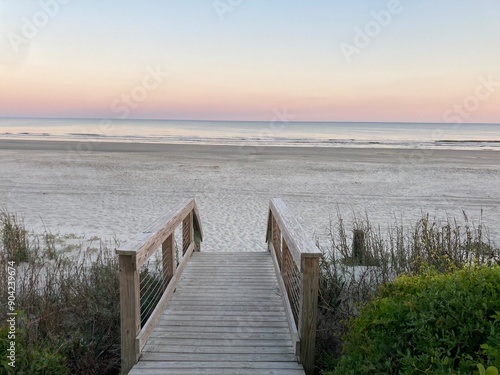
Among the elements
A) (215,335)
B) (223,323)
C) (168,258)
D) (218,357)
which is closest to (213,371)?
(218,357)

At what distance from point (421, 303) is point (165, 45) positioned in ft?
59.7

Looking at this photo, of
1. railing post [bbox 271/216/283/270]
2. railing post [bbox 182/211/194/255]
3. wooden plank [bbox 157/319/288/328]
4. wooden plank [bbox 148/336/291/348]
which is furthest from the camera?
railing post [bbox 182/211/194/255]

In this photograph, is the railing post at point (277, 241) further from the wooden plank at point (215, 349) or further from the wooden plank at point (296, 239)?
the wooden plank at point (215, 349)

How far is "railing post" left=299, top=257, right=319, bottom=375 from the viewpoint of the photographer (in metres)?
3.16

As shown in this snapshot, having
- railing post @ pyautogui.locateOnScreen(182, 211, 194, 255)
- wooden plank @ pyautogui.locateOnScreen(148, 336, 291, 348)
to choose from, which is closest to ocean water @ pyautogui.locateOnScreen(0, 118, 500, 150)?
railing post @ pyautogui.locateOnScreen(182, 211, 194, 255)

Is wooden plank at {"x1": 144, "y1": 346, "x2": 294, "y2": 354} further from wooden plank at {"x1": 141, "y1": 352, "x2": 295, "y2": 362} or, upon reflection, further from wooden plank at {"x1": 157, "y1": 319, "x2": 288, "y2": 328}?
wooden plank at {"x1": 157, "y1": 319, "x2": 288, "y2": 328}

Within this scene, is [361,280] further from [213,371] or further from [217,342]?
[213,371]

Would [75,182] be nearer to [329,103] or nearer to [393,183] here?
[393,183]

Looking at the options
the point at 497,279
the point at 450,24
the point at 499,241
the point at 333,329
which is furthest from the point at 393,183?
the point at 497,279

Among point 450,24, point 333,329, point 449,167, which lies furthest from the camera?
point 449,167

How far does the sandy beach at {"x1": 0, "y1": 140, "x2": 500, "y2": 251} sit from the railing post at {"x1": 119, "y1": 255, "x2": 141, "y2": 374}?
196 inches

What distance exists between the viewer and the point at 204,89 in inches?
1382

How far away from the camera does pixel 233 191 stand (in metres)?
14.5

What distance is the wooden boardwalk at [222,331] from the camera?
10.7ft
